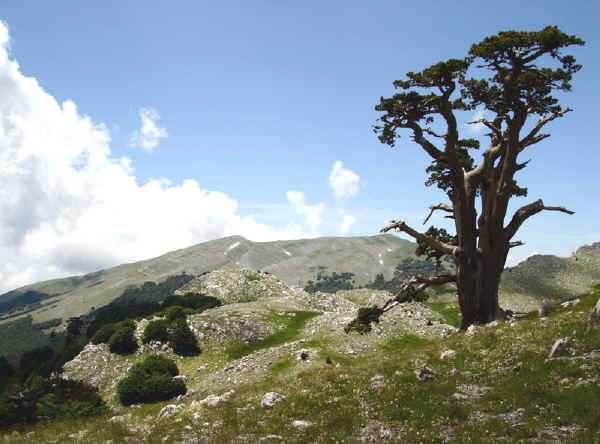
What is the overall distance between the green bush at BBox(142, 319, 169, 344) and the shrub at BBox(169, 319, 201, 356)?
4.76 feet

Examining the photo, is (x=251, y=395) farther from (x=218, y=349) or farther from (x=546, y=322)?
(x=218, y=349)

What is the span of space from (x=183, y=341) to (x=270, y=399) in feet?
169

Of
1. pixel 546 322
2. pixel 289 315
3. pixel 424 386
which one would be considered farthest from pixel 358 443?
pixel 289 315

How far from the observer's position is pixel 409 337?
59.2 metres

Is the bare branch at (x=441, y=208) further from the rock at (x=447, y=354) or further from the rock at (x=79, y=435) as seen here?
the rock at (x=79, y=435)

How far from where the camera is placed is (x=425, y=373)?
16.0 meters

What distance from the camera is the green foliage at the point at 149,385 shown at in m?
43.5

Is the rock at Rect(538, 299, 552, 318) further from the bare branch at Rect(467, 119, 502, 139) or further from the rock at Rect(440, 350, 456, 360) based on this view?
the bare branch at Rect(467, 119, 502, 139)

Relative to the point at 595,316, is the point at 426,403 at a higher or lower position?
lower

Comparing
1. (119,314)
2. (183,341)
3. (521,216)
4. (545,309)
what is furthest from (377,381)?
(119,314)

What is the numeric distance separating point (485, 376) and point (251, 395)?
38.4 ft

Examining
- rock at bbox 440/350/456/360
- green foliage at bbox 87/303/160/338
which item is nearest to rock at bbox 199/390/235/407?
rock at bbox 440/350/456/360

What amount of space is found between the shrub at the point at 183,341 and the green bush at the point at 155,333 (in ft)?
4.76

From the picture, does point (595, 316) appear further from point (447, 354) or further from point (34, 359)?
point (34, 359)
